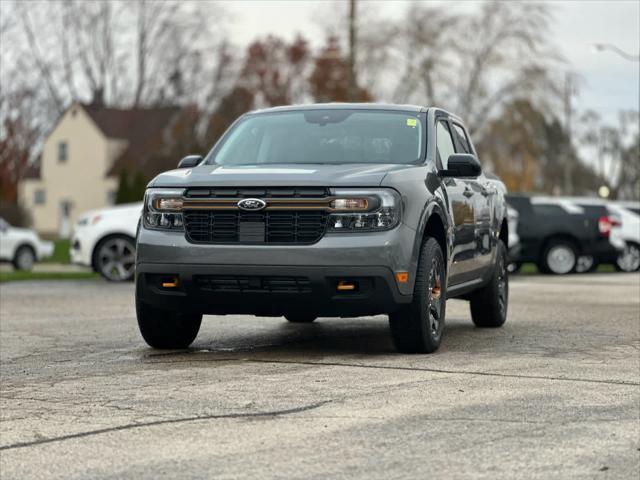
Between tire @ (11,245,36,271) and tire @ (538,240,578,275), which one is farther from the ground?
tire @ (538,240,578,275)

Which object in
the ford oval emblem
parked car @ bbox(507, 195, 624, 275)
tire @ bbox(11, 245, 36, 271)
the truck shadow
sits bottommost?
tire @ bbox(11, 245, 36, 271)

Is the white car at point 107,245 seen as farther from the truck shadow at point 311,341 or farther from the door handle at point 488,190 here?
the door handle at point 488,190

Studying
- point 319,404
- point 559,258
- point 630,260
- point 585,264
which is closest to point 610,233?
point 585,264

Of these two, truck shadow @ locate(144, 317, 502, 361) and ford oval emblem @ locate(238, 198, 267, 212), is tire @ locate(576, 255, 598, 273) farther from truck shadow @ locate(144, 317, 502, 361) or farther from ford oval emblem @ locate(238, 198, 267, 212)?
ford oval emblem @ locate(238, 198, 267, 212)

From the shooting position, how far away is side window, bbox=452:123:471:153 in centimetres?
1202

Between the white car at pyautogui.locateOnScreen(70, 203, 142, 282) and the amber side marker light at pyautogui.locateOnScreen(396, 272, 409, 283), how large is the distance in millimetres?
12999

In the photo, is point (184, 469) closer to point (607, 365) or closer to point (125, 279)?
point (607, 365)

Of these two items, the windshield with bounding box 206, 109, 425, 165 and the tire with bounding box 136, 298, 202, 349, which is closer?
the tire with bounding box 136, 298, 202, 349

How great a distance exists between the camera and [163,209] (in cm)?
959

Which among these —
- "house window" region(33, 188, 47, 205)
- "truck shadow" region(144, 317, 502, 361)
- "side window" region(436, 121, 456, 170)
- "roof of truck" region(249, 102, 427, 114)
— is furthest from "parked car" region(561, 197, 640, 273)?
"house window" region(33, 188, 47, 205)

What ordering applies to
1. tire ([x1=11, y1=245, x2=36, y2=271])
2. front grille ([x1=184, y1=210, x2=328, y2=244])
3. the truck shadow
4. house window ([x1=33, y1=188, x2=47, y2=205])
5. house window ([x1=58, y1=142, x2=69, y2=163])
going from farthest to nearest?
1. house window ([x1=33, y1=188, x2=47, y2=205])
2. house window ([x1=58, y1=142, x2=69, y2=163])
3. tire ([x1=11, y1=245, x2=36, y2=271])
4. the truck shadow
5. front grille ([x1=184, y1=210, x2=328, y2=244])

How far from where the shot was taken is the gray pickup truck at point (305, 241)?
913 cm

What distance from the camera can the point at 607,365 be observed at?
914 cm

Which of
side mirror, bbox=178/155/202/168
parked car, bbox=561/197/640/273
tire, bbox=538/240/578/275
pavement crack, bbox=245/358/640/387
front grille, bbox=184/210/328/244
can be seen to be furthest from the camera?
parked car, bbox=561/197/640/273
